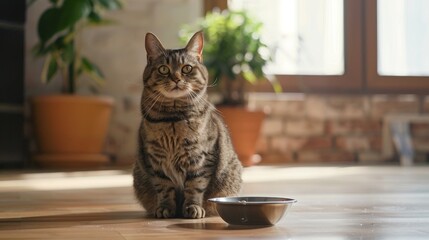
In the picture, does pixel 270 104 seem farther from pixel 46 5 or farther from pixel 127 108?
pixel 46 5

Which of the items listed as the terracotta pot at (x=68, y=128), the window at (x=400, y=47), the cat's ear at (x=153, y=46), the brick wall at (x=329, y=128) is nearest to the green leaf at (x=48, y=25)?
the terracotta pot at (x=68, y=128)

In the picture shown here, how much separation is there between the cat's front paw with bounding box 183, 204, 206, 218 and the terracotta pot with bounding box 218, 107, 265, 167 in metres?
2.51

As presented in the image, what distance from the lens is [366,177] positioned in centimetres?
344

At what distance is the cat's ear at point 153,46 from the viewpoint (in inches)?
71.7

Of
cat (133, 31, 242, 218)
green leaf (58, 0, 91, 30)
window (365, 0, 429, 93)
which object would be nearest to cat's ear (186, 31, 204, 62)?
cat (133, 31, 242, 218)

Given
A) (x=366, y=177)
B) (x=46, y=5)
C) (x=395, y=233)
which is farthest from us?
(x=46, y=5)

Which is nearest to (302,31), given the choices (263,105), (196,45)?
(263,105)

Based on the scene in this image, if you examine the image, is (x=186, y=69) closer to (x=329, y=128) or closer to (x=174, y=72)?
(x=174, y=72)

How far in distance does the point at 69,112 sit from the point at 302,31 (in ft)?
5.41

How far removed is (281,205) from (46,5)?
3.39 m

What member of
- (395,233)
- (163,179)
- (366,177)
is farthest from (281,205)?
(366,177)

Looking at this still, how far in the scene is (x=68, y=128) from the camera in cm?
419

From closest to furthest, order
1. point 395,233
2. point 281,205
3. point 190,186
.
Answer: point 395,233 < point 281,205 < point 190,186

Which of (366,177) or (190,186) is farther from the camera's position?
(366,177)
